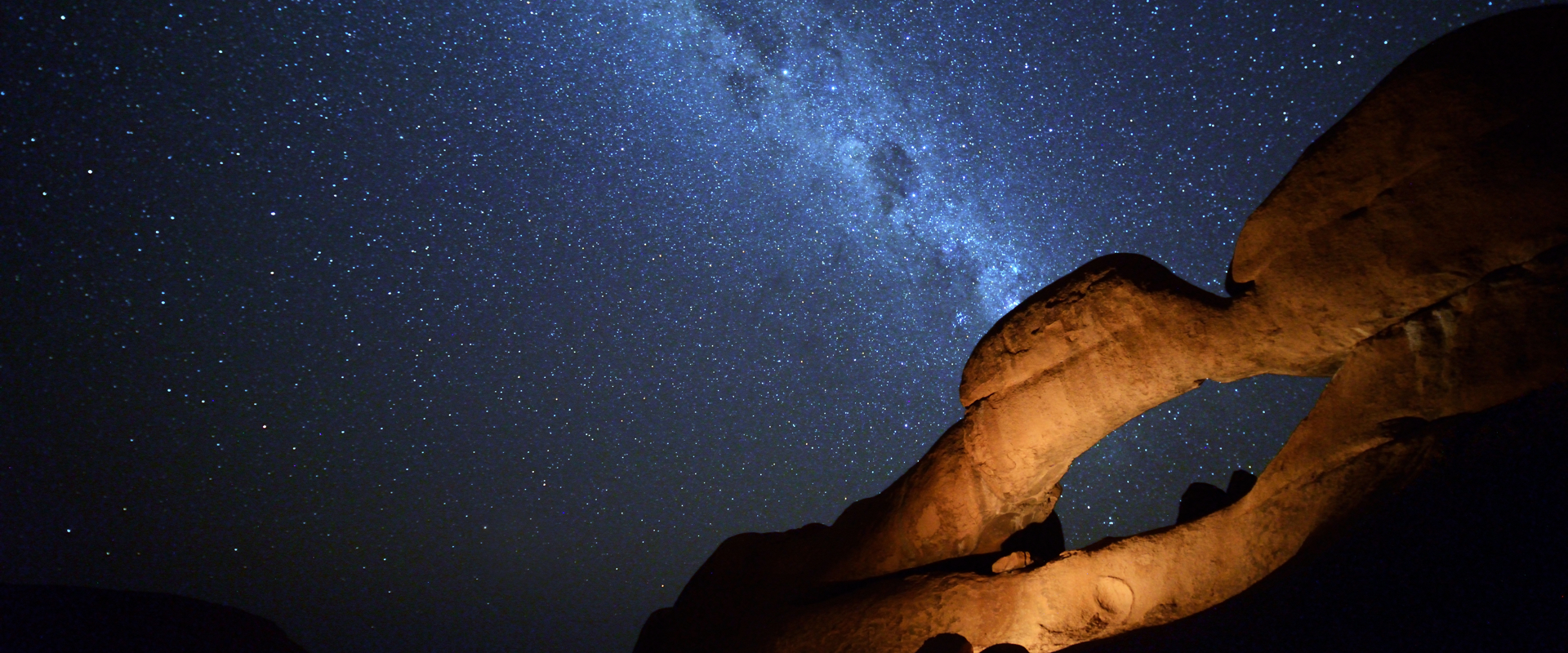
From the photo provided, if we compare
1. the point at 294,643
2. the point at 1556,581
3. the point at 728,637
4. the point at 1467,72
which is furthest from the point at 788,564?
the point at 1467,72

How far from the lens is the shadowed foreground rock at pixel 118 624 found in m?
5.52

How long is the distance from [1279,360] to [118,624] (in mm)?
9722

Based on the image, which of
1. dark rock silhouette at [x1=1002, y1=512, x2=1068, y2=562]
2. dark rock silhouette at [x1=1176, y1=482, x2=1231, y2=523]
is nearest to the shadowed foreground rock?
dark rock silhouette at [x1=1002, y1=512, x2=1068, y2=562]

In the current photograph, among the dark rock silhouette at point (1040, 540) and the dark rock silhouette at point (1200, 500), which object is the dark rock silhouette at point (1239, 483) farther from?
the dark rock silhouette at point (1040, 540)

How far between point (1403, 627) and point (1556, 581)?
1.83 ft

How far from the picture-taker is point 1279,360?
500cm

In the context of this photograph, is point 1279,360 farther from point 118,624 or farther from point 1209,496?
point 118,624

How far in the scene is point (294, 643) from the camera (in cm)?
686

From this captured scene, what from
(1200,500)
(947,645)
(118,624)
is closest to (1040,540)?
(1200,500)

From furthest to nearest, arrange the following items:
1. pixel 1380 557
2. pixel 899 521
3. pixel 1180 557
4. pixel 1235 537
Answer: pixel 899 521
pixel 1180 557
pixel 1235 537
pixel 1380 557

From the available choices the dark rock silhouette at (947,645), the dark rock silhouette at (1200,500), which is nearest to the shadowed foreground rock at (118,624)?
the dark rock silhouette at (947,645)

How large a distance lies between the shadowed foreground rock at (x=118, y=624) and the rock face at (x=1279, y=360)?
14.2 ft

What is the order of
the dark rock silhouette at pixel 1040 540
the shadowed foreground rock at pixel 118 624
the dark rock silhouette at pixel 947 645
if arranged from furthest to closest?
the dark rock silhouette at pixel 1040 540, the shadowed foreground rock at pixel 118 624, the dark rock silhouette at pixel 947 645

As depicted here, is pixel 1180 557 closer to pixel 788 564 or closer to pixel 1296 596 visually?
pixel 1296 596
